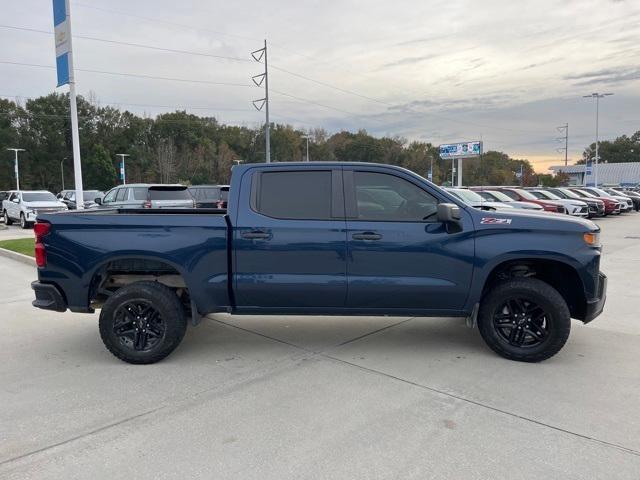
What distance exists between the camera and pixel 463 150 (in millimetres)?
52344

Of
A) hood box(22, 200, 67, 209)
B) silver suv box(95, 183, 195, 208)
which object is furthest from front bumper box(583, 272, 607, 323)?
hood box(22, 200, 67, 209)

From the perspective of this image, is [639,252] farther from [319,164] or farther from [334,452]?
[334,452]

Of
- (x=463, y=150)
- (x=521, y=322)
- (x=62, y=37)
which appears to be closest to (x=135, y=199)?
(x=62, y=37)

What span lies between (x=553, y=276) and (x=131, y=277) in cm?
438

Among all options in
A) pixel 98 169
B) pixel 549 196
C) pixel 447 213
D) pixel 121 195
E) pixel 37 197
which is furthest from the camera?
pixel 98 169

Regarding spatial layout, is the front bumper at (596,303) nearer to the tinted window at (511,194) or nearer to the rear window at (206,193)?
the rear window at (206,193)

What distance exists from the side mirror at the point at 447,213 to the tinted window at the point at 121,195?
1428 centimetres

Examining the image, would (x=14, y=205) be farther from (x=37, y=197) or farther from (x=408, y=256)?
(x=408, y=256)

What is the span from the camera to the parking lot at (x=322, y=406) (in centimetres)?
304

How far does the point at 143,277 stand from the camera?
5027mm

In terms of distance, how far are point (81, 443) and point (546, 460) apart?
3.07 meters

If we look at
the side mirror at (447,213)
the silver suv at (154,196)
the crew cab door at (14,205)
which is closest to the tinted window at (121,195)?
the silver suv at (154,196)

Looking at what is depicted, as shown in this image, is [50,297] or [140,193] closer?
[50,297]

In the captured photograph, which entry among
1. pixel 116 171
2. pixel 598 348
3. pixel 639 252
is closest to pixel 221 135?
pixel 116 171
